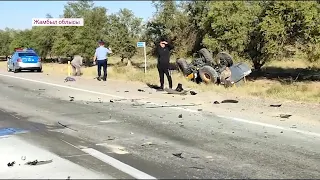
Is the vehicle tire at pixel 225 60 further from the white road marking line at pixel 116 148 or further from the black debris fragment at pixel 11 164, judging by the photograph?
the black debris fragment at pixel 11 164

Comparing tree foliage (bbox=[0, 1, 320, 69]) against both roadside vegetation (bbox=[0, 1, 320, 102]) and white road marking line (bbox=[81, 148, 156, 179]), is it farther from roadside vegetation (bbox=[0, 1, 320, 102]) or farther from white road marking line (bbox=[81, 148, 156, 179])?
white road marking line (bbox=[81, 148, 156, 179])

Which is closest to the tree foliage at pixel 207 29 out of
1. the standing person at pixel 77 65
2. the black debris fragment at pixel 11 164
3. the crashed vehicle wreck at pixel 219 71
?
the crashed vehicle wreck at pixel 219 71

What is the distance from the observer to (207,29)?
32.9 metres

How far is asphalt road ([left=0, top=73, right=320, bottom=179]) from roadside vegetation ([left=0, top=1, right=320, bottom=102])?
A: 6186 millimetres

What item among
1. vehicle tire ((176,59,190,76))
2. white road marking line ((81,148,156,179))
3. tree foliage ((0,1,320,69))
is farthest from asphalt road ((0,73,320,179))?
tree foliage ((0,1,320,69))

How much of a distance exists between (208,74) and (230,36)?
33.6 ft

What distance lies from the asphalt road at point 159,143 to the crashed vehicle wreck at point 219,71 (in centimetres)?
781

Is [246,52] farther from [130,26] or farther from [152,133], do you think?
[152,133]

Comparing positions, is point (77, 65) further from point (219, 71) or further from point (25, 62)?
point (219, 71)

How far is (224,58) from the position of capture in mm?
19844

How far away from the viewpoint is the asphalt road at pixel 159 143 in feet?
19.4

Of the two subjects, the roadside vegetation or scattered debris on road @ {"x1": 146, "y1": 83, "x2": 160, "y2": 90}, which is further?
the roadside vegetation

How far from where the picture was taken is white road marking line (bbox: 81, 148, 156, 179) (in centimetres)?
561

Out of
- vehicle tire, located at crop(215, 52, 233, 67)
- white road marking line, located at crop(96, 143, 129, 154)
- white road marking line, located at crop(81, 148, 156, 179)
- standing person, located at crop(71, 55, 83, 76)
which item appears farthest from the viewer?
standing person, located at crop(71, 55, 83, 76)
